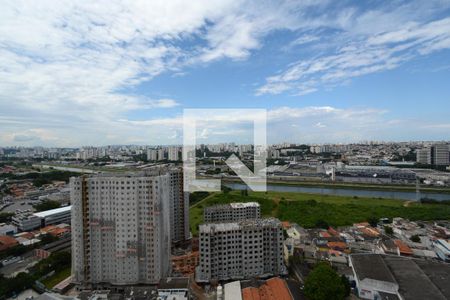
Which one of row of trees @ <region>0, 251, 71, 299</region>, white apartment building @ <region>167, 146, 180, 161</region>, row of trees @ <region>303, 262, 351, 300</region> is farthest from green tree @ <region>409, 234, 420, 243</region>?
white apartment building @ <region>167, 146, 180, 161</region>

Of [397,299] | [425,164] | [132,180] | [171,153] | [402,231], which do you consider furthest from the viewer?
[171,153]

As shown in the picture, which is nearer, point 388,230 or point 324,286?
point 324,286

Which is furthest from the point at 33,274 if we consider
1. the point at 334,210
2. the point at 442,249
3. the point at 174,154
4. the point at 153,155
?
the point at 153,155

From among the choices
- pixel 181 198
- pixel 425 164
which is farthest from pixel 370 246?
pixel 425 164

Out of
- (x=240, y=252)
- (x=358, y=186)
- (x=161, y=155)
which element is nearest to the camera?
(x=240, y=252)

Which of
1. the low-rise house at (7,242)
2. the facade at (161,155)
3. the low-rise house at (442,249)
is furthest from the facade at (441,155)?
the low-rise house at (7,242)

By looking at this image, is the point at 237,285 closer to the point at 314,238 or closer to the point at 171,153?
the point at 314,238

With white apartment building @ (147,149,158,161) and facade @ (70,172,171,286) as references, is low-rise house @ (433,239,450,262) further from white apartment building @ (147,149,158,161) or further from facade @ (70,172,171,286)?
white apartment building @ (147,149,158,161)

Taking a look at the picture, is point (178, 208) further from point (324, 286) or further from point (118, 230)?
point (324, 286)
